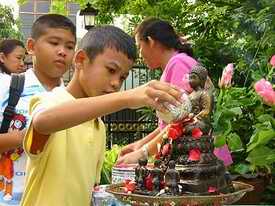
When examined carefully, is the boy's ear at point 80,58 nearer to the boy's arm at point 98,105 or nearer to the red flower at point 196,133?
the boy's arm at point 98,105

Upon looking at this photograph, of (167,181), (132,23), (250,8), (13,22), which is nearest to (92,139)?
(167,181)

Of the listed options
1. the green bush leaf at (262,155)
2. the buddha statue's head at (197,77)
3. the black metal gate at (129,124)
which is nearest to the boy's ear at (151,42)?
the green bush leaf at (262,155)

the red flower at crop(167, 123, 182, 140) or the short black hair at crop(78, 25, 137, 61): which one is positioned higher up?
the short black hair at crop(78, 25, 137, 61)

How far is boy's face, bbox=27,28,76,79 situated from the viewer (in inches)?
91.1

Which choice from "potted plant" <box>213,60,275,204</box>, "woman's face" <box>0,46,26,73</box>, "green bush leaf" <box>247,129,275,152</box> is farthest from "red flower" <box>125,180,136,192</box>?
"woman's face" <box>0,46,26,73</box>

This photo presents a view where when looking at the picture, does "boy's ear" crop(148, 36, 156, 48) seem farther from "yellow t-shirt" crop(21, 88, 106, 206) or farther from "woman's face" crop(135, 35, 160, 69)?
"yellow t-shirt" crop(21, 88, 106, 206)

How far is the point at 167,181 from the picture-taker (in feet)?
4.32

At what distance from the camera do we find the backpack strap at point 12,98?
7.55ft

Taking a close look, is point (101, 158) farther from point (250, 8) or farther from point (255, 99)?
point (250, 8)

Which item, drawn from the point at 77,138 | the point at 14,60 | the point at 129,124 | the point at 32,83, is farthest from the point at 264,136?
the point at 129,124

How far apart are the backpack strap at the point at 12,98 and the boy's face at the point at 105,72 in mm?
748

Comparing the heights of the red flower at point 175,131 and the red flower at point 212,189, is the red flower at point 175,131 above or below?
above

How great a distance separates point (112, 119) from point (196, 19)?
2.94m

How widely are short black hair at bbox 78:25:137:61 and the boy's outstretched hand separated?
0.39 m
